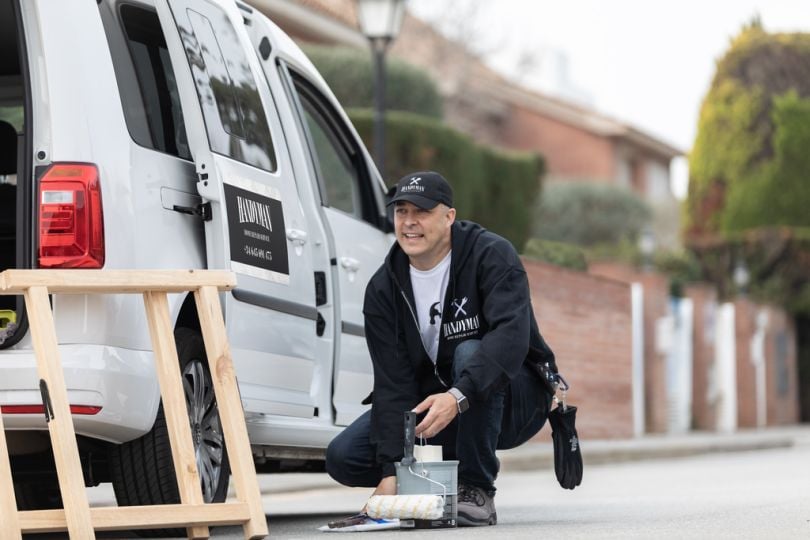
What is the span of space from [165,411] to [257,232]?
122 cm

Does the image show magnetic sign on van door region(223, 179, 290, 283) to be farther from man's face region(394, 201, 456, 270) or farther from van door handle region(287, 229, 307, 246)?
man's face region(394, 201, 456, 270)

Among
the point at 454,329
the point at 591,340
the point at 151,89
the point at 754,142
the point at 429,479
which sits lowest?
the point at 429,479

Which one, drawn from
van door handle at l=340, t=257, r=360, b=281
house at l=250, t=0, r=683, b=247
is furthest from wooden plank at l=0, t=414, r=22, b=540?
house at l=250, t=0, r=683, b=247

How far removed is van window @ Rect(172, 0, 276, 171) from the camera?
21.4 ft

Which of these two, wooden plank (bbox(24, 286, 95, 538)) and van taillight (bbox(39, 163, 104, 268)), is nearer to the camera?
wooden plank (bbox(24, 286, 95, 538))

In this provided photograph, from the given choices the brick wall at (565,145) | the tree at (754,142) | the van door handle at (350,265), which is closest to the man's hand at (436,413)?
the van door handle at (350,265)

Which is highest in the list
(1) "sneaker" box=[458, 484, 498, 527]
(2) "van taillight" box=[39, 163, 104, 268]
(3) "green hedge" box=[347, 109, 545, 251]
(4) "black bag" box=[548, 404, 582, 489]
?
(3) "green hedge" box=[347, 109, 545, 251]

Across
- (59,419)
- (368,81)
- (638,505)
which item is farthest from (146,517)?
(368,81)

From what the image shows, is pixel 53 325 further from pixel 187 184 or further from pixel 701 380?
pixel 701 380

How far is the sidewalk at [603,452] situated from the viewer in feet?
40.3

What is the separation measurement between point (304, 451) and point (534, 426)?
124 centimetres

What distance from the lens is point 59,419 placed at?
207 inches

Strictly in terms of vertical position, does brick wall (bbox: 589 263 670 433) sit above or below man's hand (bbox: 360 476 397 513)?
above

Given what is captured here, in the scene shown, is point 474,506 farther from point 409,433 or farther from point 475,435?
point 409,433
